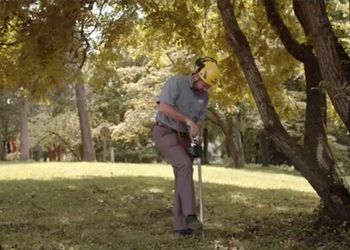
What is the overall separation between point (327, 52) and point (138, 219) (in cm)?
336

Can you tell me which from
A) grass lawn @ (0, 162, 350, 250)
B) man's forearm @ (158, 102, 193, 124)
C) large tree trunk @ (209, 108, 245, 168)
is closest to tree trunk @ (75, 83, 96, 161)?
large tree trunk @ (209, 108, 245, 168)

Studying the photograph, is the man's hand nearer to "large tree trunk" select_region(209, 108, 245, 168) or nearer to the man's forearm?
the man's forearm

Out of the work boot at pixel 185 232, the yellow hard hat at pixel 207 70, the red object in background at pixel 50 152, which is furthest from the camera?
the red object in background at pixel 50 152

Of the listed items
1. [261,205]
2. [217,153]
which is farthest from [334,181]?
[217,153]

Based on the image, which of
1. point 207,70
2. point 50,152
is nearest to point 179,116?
point 207,70

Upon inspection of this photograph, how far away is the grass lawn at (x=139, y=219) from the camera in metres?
5.82

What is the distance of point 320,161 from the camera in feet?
22.1

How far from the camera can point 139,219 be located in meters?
7.55

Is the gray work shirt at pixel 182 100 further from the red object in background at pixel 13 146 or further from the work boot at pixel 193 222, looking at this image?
the red object in background at pixel 13 146

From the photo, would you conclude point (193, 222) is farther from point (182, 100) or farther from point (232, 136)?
point (232, 136)

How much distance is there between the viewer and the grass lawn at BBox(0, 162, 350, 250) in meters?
5.82

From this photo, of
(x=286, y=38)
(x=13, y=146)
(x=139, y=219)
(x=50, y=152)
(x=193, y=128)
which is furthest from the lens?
(x=13, y=146)

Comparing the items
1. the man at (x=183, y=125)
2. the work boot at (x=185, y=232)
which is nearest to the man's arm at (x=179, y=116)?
the man at (x=183, y=125)

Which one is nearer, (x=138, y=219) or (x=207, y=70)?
(x=207, y=70)
